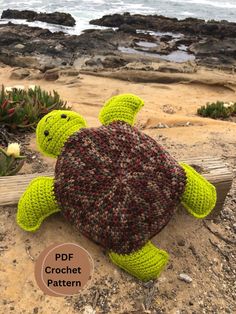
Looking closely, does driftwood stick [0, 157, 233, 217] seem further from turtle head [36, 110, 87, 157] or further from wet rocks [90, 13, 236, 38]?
wet rocks [90, 13, 236, 38]

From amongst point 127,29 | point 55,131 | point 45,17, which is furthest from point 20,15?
point 55,131

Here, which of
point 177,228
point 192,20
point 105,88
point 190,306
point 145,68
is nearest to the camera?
point 190,306

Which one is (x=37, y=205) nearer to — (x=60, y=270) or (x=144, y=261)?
(x=60, y=270)

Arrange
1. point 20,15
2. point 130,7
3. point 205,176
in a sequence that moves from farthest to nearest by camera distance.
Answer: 1. point 130,7
2. point 20,15
3. point 205,176

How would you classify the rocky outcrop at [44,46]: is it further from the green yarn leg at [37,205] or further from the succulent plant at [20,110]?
the green yarn leg at [37,205]

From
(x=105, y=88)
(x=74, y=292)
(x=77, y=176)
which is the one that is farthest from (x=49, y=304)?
(x=105, y=88)

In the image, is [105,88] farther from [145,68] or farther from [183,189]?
[183,189]
